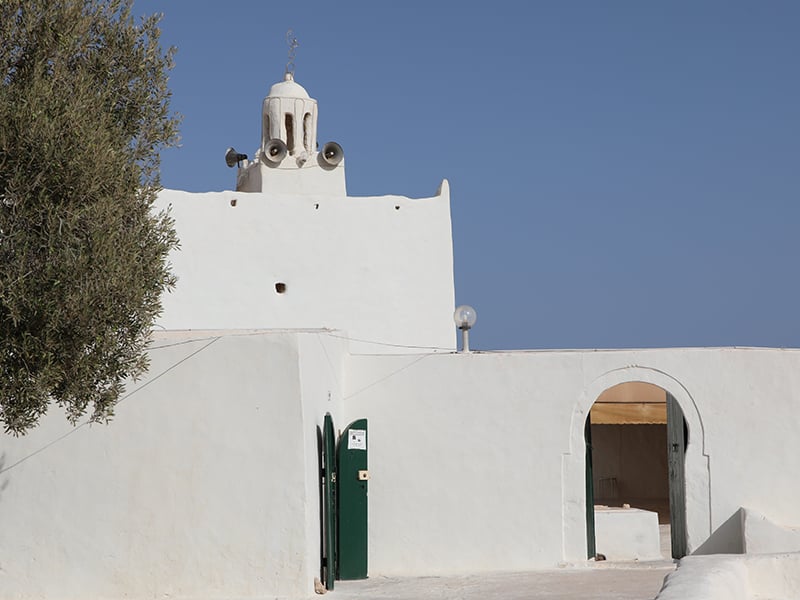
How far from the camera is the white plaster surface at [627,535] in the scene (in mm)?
15781

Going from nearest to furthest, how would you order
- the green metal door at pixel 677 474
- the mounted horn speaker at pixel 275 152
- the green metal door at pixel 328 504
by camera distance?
the green metal door at pixel 328 504 < the green metal door at pixel 677 474 < the mounted horn speaker at pixel 275 152

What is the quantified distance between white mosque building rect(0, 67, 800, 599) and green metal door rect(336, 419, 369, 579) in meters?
0.03

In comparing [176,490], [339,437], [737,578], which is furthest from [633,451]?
[737,578]

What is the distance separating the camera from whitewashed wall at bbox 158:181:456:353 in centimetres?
1839

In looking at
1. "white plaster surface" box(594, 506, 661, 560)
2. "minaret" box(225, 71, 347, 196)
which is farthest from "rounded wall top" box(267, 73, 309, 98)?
"white plaster surface" box(594, 506, 661, 560)

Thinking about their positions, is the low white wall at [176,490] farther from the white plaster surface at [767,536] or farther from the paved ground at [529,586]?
the white plaster surface at [767,536]

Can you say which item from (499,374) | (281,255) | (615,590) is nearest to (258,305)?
(281,255)

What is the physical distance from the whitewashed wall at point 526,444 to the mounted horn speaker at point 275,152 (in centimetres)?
601

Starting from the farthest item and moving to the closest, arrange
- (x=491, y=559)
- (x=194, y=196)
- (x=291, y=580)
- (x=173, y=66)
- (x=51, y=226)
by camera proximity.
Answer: (x=194, y=196)
(x=491, y=559)
(x=291, y=580)
(x=173, y=66)
(x=51, y=226)

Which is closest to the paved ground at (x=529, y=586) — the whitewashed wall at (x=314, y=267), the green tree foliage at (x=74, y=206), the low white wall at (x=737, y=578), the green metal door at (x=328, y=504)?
the green metal door at (x=328, y=504)

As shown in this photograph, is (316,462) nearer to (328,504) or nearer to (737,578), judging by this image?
(328,504)

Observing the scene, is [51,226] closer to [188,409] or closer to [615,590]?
[188,409]

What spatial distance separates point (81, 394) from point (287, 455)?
135 inches

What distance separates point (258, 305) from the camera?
18484mm
